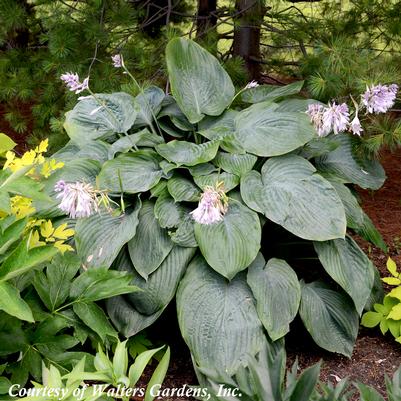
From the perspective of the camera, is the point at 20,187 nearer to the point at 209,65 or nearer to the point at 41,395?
the point at 41,395

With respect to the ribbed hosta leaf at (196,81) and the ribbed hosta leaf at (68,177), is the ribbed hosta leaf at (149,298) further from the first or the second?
the ribbed hosta leaf at (196,81)

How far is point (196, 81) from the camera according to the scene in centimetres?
316

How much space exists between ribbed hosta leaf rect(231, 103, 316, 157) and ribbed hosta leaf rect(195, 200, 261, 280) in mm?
390

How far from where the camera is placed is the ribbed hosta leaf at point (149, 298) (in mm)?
2582

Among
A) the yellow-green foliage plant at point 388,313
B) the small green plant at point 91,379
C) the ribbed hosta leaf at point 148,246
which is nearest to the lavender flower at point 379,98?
the yellow-green foliage plant at point 388,313

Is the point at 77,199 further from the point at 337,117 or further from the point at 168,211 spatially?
the point at 337,117

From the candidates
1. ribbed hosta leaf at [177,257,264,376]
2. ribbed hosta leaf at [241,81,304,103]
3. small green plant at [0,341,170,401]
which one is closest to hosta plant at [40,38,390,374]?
ribbed hosta leaf at [177,257,264,376]

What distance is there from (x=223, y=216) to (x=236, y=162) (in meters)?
0.36

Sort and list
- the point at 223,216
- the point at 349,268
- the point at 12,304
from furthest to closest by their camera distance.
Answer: the point at 349,268 → the point at 223,216 → the point at 12,304

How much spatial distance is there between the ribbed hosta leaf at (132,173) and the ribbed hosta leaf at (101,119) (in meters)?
0.27

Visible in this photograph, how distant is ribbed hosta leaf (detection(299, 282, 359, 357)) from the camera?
267cm

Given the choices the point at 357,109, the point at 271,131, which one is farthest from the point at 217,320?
the point at 357,109

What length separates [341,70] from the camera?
9.96ft

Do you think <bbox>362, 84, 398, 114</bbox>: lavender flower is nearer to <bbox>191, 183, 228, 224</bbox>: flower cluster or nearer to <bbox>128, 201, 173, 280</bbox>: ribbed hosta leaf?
<bbox>191, 183, 228, 224</bbox>: flower cluster
